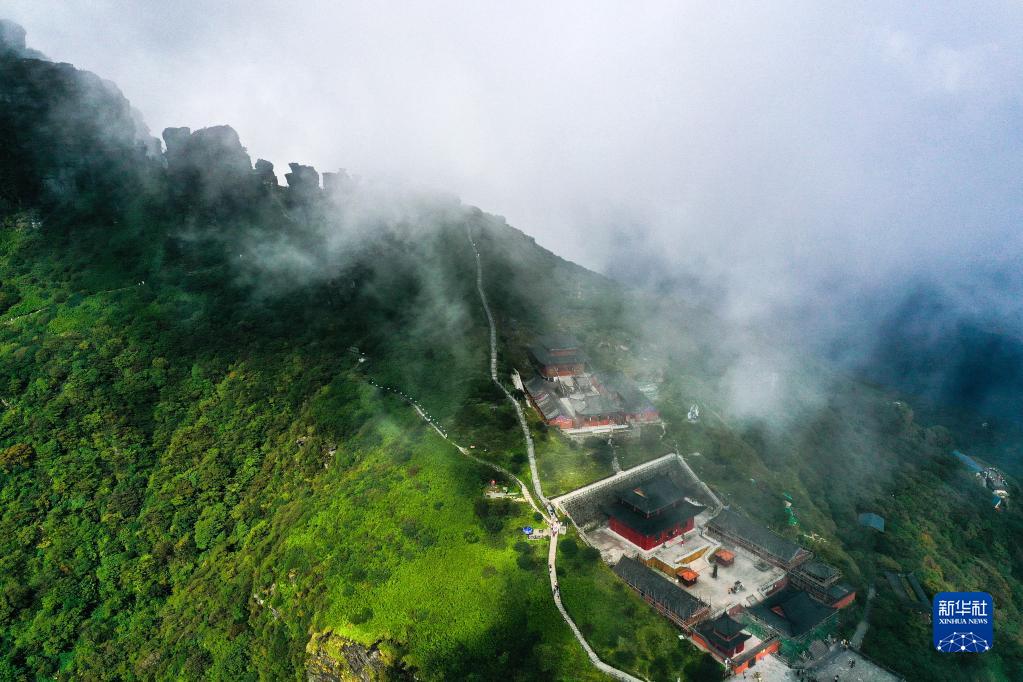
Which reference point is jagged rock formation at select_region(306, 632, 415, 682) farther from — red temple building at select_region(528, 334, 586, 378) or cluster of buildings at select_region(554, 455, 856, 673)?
red temple building at select_region(528, 334, 586, 378)

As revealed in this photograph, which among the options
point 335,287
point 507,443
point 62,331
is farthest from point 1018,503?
point 62,331

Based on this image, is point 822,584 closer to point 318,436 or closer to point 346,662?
point 346,662

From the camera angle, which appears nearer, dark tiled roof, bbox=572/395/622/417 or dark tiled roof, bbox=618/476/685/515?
dark tiled roof, bbox=618/476/685/515

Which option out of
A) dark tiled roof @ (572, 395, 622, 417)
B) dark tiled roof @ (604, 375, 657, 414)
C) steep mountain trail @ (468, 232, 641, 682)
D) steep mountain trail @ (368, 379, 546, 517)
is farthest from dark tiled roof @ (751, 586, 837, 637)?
dark tiled roof @ (604, 375, 657, 414)

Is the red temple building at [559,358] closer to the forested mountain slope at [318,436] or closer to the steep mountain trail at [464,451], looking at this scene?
the forested mountain slope at [318,436]

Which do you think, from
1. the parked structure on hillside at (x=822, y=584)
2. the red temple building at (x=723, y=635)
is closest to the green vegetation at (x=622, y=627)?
the red temple building at (x=723, y=635)
